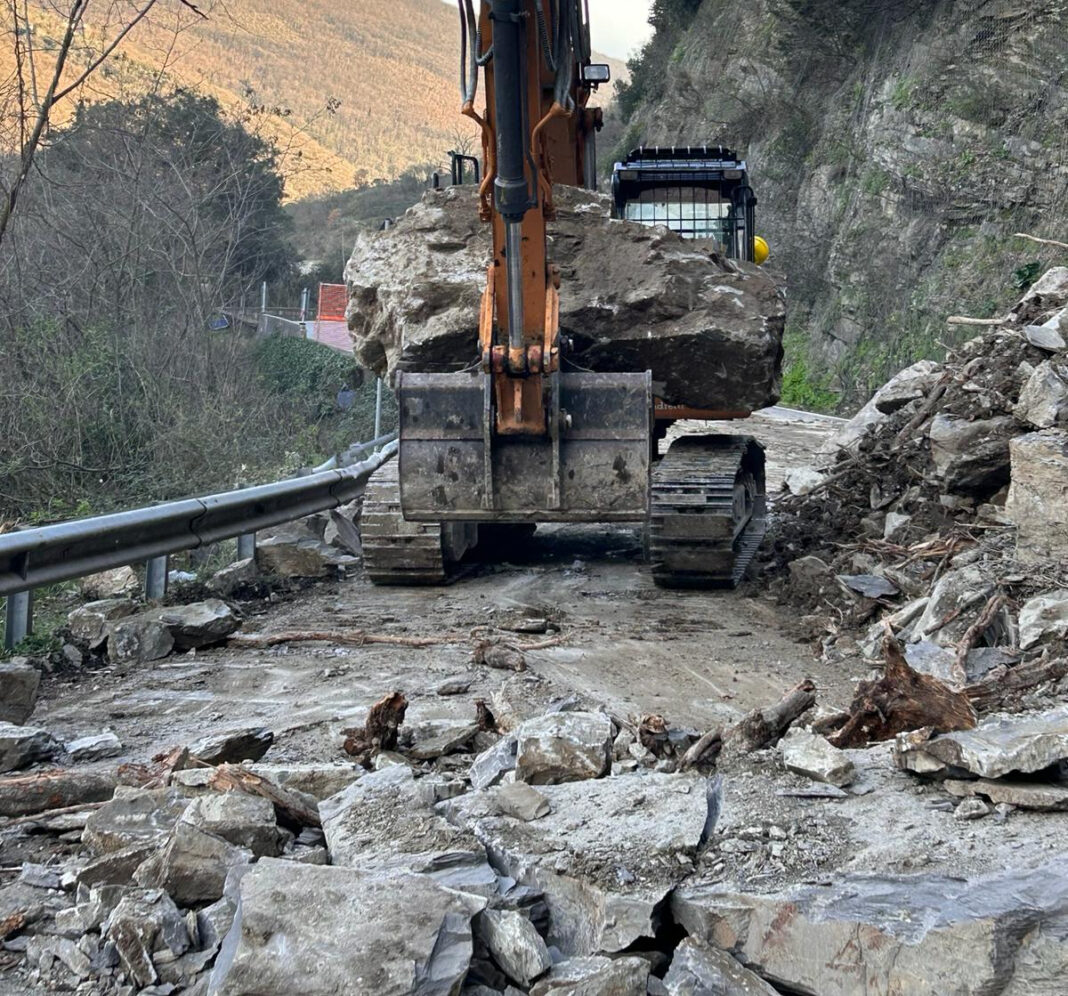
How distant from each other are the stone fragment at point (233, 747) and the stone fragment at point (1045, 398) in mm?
5268

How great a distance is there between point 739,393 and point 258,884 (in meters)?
7.11

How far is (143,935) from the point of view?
2832 mm

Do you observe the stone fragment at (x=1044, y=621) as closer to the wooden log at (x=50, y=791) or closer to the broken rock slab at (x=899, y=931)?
the broken rock slab at (x=899, y=931)

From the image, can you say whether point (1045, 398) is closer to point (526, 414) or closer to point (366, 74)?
point (526, 414)

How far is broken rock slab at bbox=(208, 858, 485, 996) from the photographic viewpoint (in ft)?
8.50

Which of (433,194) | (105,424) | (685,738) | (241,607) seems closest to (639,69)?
(105,424)

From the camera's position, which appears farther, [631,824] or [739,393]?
[739,393]

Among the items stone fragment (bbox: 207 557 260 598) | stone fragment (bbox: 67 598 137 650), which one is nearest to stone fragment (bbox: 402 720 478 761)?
stone fragment (bbox: 67 598 137 650)

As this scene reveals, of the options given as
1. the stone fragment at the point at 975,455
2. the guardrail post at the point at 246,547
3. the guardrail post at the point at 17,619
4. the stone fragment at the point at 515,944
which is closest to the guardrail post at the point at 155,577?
the guardrail post at the point at 17,619

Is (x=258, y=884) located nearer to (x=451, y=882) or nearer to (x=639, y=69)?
(x=451, y=882)

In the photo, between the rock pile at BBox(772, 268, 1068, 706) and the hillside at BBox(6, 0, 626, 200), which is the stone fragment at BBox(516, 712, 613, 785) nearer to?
the rock pile at BBox(772, 268, 1068, 706)

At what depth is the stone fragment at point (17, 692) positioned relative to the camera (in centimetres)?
532

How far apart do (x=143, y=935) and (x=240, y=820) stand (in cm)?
55

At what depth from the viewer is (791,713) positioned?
163 inches
